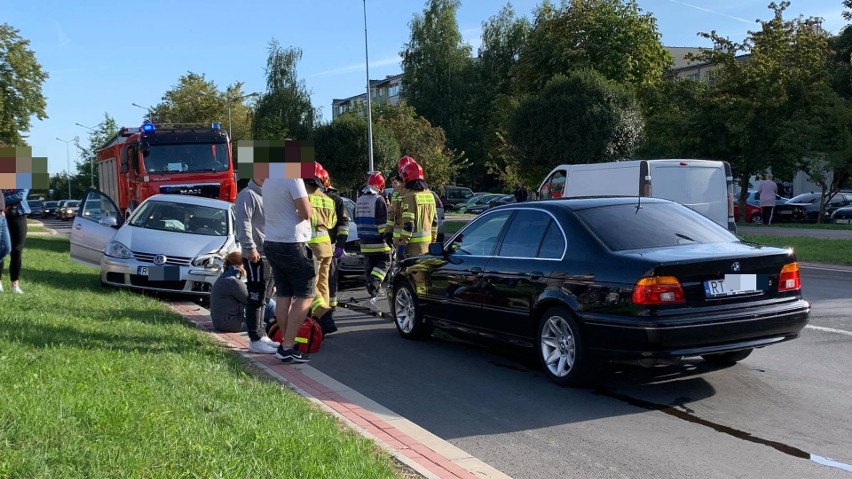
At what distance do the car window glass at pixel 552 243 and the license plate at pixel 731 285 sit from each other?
125 centimetres

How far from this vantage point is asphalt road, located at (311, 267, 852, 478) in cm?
520

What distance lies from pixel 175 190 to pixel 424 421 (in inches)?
618

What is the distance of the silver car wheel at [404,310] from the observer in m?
9.41

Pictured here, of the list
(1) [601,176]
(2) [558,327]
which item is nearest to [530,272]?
(2) [558,327]

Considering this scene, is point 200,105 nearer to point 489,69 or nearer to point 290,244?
point 489,69

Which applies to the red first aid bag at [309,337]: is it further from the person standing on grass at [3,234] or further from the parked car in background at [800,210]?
the parked car in background at [800,210]

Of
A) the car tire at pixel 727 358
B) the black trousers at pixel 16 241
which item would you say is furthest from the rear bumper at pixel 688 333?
the black trousers at pixel 16 241

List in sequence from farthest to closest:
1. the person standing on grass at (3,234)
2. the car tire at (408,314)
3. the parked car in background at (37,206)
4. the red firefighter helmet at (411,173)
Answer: the parked car in background at (37,206) → the red firefighter helmet at (411,173) → the person standing on grass at (3,234) → the car tire at (408,314)

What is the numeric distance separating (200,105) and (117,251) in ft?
179

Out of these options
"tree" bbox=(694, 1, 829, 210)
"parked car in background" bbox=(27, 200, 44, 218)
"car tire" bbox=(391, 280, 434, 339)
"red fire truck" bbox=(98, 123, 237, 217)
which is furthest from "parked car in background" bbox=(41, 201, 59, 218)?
"car tire" bbox=(391, 280, 434, 339)

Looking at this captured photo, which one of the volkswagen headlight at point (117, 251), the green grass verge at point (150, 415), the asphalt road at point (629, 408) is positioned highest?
the volkswagen headlight at point (117, 251)

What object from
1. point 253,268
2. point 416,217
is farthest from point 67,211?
point 253,268

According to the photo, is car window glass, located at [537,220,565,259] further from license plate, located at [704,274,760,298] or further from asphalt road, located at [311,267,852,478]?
license plate, located at [704,274,760,298]

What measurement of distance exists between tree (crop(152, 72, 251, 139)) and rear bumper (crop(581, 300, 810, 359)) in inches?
2324
